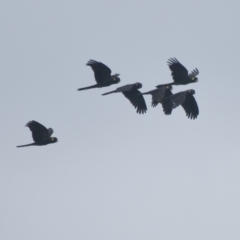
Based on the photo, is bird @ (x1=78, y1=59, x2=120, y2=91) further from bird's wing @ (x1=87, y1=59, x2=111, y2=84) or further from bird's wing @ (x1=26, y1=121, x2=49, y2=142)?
bird's wing @ (x1=26, y1=121, x2=49, y2=142)

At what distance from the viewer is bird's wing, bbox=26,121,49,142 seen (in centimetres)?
5128

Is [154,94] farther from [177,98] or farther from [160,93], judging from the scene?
[177,98]

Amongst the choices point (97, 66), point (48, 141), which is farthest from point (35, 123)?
point (97, 66)

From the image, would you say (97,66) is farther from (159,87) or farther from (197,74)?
(197,74)

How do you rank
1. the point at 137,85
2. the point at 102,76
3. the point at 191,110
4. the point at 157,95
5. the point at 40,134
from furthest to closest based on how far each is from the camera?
the point at 137,85 < the point at 191,110 < the point at 157,95 < the point at 102,76 < the point at 40,134

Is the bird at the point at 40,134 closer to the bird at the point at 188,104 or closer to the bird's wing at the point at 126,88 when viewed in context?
the bird's wing at the point at 126,88

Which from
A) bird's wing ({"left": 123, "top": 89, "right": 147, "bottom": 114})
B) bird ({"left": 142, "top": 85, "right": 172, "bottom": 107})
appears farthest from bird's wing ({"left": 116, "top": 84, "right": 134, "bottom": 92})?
bird ({"left": 142, "top": 85, "right": 172, "bottom": 107})

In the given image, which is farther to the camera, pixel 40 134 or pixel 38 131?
pixel 40 134

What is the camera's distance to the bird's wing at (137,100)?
57000mm

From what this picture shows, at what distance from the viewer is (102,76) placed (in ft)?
177

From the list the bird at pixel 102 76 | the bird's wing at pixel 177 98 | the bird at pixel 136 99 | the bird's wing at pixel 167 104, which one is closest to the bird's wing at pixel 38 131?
the bird at pixel 102 76

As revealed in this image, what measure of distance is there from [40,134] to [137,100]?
25.1ft

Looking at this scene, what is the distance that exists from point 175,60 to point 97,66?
14.2 feet

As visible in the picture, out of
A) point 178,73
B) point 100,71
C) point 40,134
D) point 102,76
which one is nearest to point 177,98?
point 178,73
